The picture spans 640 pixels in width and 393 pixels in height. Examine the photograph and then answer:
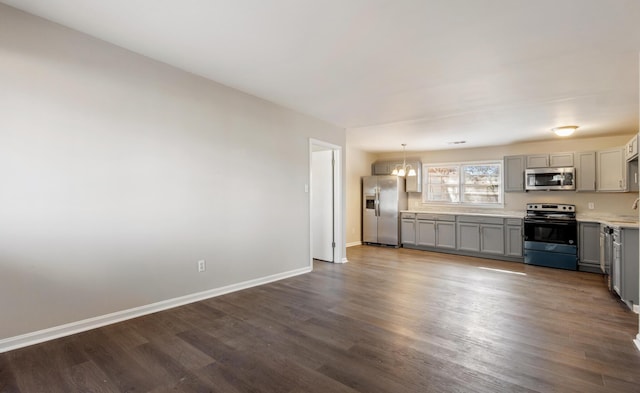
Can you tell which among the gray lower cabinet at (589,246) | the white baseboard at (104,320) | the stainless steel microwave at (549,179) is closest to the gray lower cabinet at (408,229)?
the stainless steel microwave at (549,179)

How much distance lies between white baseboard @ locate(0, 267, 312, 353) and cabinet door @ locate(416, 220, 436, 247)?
437cm

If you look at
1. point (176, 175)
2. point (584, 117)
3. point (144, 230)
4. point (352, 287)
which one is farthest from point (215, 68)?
point (584, 117)

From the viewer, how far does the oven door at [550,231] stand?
17.3 feet

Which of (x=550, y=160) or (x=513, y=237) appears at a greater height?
(x=550, y=160)

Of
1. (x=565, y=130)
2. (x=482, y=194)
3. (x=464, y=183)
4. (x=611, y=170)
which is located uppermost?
(x=565, y=130)

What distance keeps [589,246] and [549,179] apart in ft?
4.41

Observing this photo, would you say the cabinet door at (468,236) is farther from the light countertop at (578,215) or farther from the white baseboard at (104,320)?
the white baseboard at (104,320)

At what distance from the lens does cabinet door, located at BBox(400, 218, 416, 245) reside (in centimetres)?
725

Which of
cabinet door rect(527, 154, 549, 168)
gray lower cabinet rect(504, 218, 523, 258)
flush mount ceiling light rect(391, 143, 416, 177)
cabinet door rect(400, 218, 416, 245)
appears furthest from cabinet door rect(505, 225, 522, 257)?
flush mount ceiling light rect(391, 143, 416, 177)

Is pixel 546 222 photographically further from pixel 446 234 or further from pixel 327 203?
pixel 327 203

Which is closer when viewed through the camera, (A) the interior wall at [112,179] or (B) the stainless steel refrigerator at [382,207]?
(A) the interior wall at [112,179]

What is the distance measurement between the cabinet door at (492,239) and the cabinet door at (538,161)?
133 cm

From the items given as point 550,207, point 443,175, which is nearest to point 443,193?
point 443,175

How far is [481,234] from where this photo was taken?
6.30m
